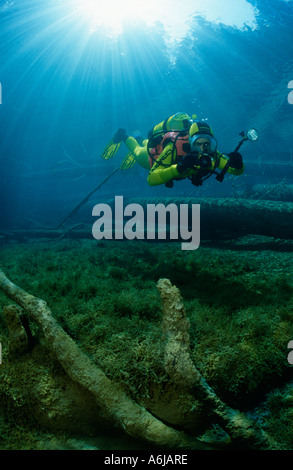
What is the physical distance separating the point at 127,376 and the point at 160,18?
99.5 feet

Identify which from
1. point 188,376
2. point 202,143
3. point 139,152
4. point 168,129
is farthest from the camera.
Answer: point 139,152

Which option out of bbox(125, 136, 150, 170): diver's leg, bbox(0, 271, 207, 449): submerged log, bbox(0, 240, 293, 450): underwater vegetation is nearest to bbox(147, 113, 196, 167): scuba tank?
bbox(125, 136, 150, 170): diver's leg

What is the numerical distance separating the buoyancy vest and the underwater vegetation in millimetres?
3305

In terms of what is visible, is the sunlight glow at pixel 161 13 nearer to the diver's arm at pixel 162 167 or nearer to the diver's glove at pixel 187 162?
the diver's arm at pixel 162 167

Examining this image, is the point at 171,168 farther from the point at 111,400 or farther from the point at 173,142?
the point at 111,400

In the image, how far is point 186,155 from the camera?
5.06m

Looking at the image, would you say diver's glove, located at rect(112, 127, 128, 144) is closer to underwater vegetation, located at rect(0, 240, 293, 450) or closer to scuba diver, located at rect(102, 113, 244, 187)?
scuba diver, located at rect(102, 113, 244, 187)

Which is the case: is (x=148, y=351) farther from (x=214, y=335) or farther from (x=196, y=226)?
(x=196, y=226)

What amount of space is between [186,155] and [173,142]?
4.67 ft

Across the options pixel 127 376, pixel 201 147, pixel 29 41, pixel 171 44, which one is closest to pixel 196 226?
pixel 201 147

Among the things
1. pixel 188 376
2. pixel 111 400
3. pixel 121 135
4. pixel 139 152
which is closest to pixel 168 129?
pixel 139 152

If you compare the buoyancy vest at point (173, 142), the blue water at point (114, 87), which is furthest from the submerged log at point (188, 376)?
the blue water at point (114, 87)

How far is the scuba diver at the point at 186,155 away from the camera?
5270mm

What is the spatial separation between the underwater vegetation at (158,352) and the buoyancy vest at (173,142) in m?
3.31
